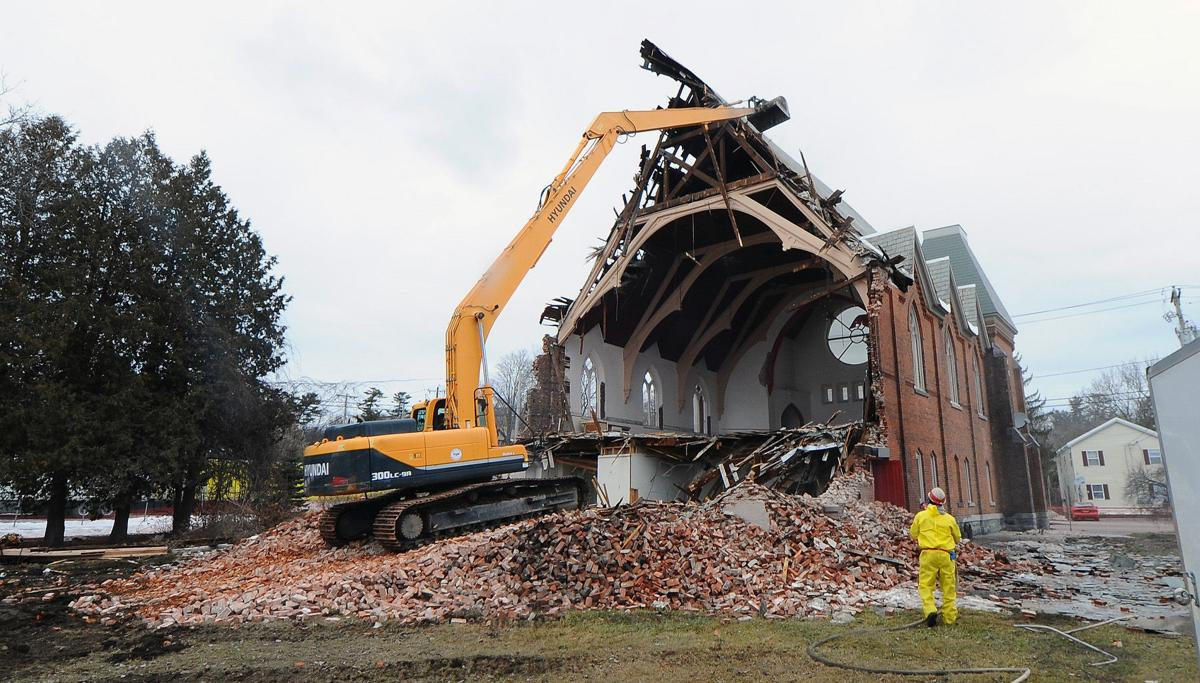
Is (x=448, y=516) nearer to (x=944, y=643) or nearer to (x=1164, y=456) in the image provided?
(x=944, y=643)

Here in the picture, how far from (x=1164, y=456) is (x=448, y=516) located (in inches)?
408

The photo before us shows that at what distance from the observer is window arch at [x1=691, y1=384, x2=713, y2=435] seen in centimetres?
2941

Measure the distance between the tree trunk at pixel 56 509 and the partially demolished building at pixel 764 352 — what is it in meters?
12.8

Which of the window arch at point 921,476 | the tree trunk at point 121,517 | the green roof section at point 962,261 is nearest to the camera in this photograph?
the window arch at point 921,476

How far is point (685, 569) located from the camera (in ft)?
31.3

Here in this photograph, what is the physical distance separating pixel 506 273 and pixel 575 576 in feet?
20.4

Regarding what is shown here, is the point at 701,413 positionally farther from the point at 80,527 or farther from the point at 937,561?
the point at 80,527

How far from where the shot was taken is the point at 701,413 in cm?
2972

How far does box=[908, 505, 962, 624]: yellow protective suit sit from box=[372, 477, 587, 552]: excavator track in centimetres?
726

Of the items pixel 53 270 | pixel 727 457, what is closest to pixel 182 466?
pixel 53 270

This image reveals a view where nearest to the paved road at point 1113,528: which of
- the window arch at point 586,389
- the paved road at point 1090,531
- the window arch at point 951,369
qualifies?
the paved road at point 1090,531

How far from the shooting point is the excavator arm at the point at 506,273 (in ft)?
41.3

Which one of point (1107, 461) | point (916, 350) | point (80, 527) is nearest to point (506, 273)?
point (916, 350)

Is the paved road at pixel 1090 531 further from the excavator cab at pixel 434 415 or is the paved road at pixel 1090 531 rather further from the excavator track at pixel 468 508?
the excavator cab at pixel 434 415
